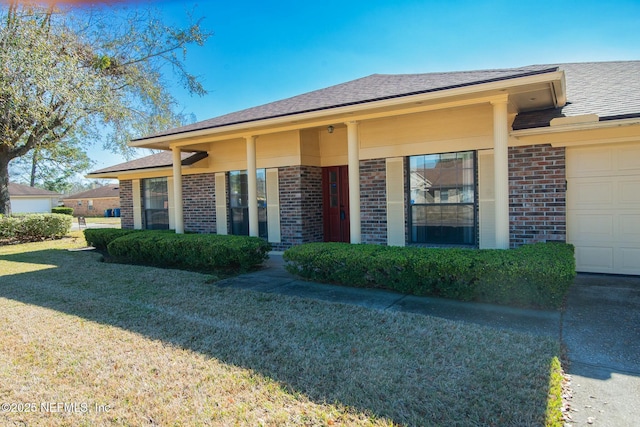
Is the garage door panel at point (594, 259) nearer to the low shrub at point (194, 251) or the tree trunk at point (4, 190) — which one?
the low shrub at point (194, 251)

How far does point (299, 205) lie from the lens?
9711mm

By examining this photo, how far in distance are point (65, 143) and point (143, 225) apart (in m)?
8.16

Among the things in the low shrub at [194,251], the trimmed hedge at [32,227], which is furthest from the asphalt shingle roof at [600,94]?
the trimmed hedge at [32,227]

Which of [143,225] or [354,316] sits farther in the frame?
[143,225]

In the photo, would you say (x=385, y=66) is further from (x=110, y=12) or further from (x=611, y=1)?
(x=110, y=12)

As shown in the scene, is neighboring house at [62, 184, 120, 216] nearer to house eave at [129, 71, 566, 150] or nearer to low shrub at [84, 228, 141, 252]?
low shrub at [84, 228, 141, 252]

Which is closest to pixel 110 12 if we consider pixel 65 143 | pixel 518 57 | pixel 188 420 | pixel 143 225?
pixel 65 143

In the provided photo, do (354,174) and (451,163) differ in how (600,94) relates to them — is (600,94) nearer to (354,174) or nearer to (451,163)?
(451,163)

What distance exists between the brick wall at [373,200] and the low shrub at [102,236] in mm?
6979

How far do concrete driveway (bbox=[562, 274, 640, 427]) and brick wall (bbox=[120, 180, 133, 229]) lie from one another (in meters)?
13.5

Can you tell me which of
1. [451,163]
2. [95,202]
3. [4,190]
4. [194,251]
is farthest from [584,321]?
[95,202]

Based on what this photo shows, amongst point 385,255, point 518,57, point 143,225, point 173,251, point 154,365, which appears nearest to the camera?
point 154,365

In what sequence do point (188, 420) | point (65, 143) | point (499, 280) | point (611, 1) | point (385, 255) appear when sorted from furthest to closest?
point (65, 143)
point (611, 1)
point (385, 255)
point (499, 280)
point (188, 420)

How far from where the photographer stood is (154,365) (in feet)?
12.1
